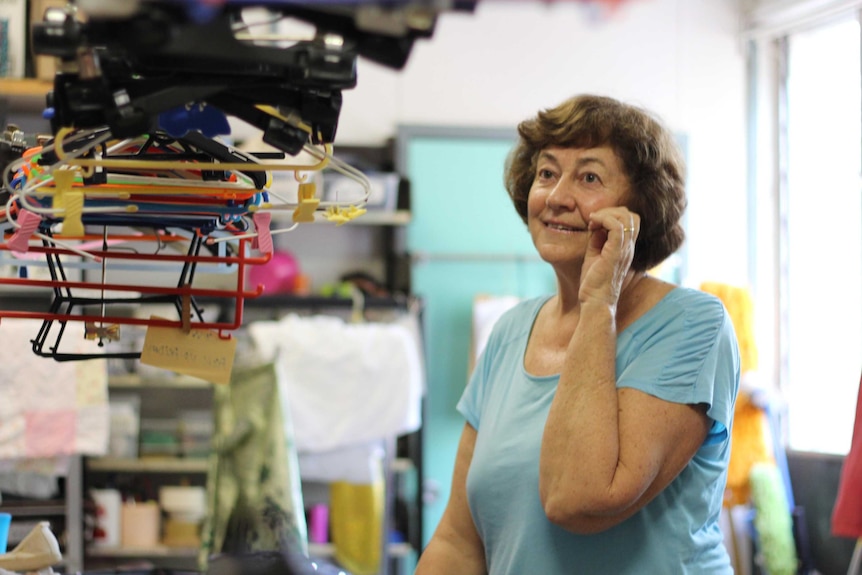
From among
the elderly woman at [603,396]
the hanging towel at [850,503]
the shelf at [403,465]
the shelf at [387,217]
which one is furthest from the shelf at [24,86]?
the hanging towel at [850,503]

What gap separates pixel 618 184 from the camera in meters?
1.55

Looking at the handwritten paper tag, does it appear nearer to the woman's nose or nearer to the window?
the woman's nose

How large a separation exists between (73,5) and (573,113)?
89cm

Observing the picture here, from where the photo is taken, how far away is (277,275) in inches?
159

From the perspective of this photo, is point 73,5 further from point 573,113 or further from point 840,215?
point 840,215

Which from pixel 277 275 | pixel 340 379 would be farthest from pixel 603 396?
pixel 277 275

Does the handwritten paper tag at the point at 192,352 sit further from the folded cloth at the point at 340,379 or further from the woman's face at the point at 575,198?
the folded cloth at the point at 340,379

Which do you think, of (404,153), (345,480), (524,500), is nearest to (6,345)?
(345,480)

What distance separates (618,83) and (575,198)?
3.15 meters

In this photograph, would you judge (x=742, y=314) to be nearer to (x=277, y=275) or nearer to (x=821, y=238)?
(x=821, y=238)

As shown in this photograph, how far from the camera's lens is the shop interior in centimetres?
333

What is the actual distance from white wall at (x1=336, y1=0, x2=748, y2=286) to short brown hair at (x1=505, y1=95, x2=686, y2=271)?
9.27 ft

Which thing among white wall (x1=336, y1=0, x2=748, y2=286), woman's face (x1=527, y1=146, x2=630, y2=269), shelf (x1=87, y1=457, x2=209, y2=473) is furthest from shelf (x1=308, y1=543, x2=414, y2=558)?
woman's face (x1=527, y1=146, x2=630, y2=269)

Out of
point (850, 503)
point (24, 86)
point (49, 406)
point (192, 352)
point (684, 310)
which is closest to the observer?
point (192, 352)
